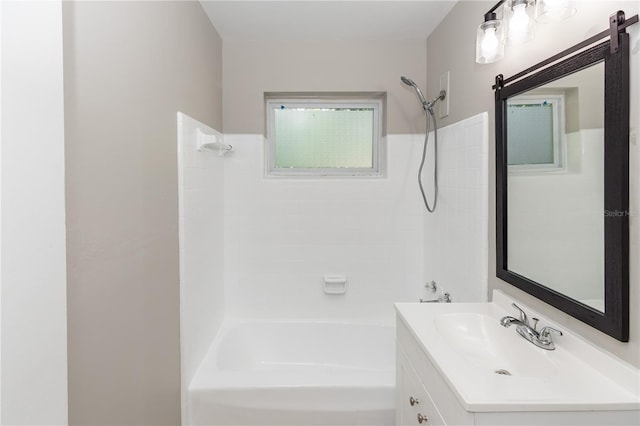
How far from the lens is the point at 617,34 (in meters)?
0.94

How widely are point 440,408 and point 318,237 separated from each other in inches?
64.5

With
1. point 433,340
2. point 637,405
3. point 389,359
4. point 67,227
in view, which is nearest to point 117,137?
point 67,227

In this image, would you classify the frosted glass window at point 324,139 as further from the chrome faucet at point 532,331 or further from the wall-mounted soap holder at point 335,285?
the chrome faucet at point 532,331

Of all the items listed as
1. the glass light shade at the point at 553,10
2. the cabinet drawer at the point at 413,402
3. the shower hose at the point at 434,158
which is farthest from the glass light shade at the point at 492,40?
the cabinet drawer at the point at 413,402

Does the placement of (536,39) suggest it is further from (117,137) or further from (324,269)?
(324,269)

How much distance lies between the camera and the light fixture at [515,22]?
1.11 meters

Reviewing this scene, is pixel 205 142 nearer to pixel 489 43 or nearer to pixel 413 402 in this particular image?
pixel 489 43

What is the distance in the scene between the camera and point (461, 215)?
1963 mm

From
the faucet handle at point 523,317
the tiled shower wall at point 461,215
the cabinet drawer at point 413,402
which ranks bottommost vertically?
the cabinet drawer at point 413,402

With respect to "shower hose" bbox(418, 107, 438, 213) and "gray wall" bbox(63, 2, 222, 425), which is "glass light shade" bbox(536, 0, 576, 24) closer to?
"shower hose" bbox(418, 107, 438, 213)

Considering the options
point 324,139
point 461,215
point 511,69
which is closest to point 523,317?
point 461,215

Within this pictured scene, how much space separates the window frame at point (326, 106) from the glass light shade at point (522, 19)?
4.71 feet

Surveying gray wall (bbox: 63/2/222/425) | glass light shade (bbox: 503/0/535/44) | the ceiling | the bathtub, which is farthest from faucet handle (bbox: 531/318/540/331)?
the ceiling

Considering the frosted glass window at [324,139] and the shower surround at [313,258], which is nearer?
the shower surround at [313,258]
